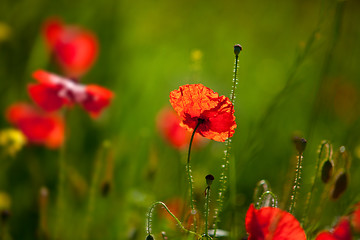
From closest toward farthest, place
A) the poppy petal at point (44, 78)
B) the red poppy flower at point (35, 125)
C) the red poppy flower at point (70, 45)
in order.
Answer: the poppy petal at point (44, 78) < the red poppy flower at point (35, 125) < the red poppy flower at point (70, 45)

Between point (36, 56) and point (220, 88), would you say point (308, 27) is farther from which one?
point (36, 56)

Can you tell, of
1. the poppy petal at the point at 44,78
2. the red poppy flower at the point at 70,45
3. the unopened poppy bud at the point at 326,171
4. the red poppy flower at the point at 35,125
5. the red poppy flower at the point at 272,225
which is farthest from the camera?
the red poppy flower at the point at 70,45

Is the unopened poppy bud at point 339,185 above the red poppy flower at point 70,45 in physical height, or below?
below

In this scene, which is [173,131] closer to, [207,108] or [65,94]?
[65,94]

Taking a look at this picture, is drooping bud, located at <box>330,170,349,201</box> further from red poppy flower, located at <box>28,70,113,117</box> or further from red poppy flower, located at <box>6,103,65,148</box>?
red poppy flower, located at <box>6,103,65,148</box>

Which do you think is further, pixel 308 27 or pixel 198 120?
pixel 308 27

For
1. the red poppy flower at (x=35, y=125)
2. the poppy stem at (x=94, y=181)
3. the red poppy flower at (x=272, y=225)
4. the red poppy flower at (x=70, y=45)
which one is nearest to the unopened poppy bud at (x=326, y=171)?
the red poppy flower at (x=272, y=225)

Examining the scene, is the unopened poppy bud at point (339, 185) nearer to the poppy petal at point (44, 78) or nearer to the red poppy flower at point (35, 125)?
the poppy petal at point (44, 78)

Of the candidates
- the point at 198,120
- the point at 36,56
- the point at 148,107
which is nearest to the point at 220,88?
the point at 148,107

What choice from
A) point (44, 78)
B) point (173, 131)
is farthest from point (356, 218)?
point (173, 131)
